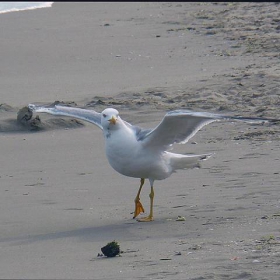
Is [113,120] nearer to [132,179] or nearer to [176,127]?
[176,127]

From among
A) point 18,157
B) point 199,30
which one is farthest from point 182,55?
point 18,157

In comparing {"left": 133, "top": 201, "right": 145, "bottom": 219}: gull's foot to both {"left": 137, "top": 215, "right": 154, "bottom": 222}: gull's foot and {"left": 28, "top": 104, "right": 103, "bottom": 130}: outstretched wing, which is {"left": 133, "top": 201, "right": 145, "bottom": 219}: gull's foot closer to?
{"left": 137, "top": 215, "right": 154, "bottom": 222}: gull's foot

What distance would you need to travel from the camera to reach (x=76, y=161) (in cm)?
924

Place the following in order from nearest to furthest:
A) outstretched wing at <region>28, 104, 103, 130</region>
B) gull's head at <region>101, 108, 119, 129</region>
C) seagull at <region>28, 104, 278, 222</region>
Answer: seagull at <region>28, 104, 278, 222</region> → gull's head at <region>101, 108, 119, 129</region> → outstretched wing at <region>28, 104, 103, 130</region>

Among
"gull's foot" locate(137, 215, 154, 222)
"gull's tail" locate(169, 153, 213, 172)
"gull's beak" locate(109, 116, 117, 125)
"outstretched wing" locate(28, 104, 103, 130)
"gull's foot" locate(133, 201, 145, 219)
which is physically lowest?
"gull's foot" locate(137, 215, 154, 222)

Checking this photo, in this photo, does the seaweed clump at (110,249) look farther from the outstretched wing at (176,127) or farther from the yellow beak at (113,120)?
the yellow beak at (113,120)

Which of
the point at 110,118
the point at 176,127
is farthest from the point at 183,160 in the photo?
the point at 110,118

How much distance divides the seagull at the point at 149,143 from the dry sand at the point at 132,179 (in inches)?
11.5

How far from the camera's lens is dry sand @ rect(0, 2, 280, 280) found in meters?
5.86

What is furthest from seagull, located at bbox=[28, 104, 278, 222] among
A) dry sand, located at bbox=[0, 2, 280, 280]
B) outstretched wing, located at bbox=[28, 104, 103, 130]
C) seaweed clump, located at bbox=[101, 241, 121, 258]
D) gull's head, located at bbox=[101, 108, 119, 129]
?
seaweed clump, located at bbox=[101, 241, 121, 258]

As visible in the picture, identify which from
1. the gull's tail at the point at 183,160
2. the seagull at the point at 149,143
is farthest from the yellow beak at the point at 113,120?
the gull's tail at the point at 183,160

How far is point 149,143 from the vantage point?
24.7 feet

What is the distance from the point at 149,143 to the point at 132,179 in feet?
4.12

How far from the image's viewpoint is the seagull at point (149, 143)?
738 centimetres
